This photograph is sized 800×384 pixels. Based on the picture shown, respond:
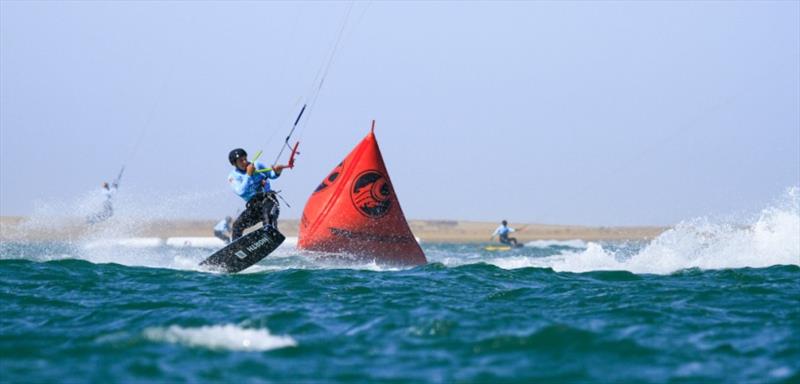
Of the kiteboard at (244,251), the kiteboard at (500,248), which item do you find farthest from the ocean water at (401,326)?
the kiteboard at (500,248)

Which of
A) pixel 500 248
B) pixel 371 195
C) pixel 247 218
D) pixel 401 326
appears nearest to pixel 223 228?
pixel 500 248

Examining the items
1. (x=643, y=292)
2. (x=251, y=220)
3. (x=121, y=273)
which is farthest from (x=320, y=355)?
(x=251, y=220)

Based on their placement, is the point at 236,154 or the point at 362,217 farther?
the point at 362,217

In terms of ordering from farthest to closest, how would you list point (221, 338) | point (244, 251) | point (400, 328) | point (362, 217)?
point (362, 217) < point (244, 251) < point (400, 328) < point (221, 338)

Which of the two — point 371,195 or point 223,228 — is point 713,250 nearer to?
point 371,195

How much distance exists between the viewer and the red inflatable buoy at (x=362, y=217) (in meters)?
20.7

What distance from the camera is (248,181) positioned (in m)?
15.8

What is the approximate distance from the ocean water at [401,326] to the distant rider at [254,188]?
1.34m

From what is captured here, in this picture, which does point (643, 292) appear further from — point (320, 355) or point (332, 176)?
point (332, 176)

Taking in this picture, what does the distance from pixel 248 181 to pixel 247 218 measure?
0.72 metres

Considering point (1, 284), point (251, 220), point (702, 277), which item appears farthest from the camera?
point (251, 220)

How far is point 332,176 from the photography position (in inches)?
867

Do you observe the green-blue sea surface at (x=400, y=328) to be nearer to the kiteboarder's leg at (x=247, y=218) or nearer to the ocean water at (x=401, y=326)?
the ocean water at (x=401, y=326)

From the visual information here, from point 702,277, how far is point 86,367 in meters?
8.94
